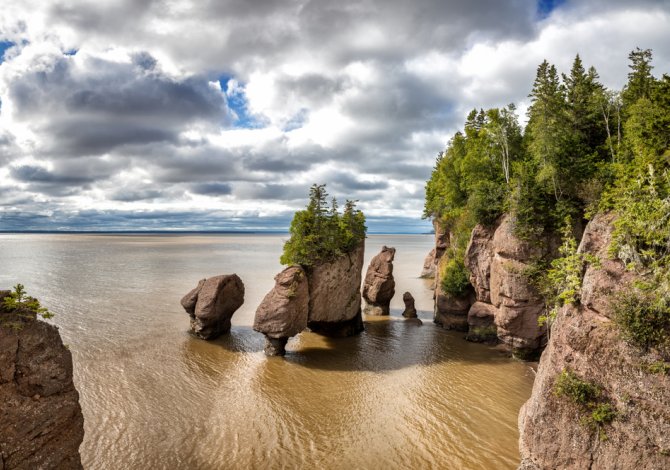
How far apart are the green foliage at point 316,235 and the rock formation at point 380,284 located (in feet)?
28.9

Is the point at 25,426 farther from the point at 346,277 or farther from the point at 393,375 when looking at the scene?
the point at 346,277

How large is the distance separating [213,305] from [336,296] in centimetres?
1112

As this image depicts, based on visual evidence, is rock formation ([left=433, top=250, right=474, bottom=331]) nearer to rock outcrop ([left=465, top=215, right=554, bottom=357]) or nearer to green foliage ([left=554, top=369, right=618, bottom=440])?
rock outcrop ([left=465, top=215, right=554, bottom=357])

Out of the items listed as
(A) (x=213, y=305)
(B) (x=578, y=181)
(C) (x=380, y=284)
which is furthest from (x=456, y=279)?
(A) (x=213, y=305)

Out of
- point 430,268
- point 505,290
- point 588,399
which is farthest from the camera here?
point 430,268

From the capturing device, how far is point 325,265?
1332 inches

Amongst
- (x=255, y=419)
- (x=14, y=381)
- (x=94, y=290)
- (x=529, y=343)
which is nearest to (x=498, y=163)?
(x=529, y=343)

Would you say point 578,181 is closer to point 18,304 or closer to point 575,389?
point 575,389

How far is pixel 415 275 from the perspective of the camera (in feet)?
253

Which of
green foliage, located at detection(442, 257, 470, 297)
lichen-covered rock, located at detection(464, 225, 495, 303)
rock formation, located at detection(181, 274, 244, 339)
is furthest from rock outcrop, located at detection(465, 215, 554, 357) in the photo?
rock formation, located at detection(181, 274, 244, 339)

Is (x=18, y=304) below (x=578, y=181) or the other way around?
below

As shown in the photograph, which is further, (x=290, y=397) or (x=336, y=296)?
(x=336, y=296)

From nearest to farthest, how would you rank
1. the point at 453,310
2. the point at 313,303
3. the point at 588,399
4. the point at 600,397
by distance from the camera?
the point at 600,397 → the point at 588,399 → the point at 313,303 → the point at 453,310

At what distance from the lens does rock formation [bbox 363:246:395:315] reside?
42.7 meters
